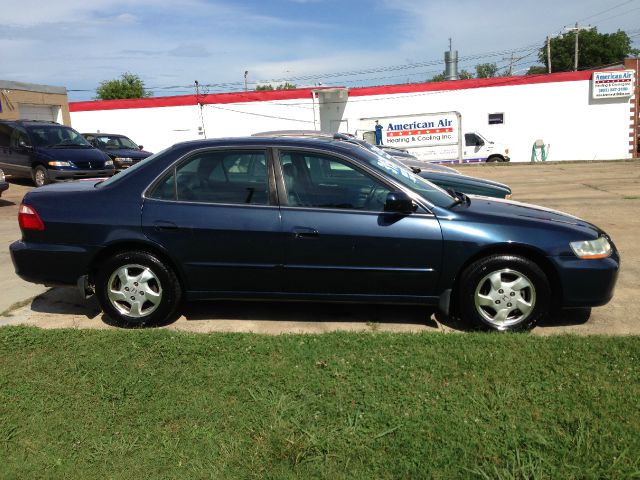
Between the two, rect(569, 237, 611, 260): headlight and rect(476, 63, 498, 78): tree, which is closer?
rect(569, 237, 611, 260): headlight

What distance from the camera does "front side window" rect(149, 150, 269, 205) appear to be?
459 centimetres

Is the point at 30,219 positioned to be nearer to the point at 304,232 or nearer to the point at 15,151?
the point at 304,232

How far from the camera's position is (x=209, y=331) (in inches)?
181

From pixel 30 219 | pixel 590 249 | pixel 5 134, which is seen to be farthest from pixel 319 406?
pixel 5 134

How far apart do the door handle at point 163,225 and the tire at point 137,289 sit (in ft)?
0.81

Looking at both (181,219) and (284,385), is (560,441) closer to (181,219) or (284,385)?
(284,385)

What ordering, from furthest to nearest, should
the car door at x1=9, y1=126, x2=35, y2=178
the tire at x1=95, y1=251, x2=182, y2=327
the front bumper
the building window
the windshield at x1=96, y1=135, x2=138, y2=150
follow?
the building window → the windshield at x1=96, y1=135, x2=138, y2=150 → the car door at x1=9, y1=126, x2=35, y2=178 → the front bumper → the tire at x1=95, y1=251, x2=182, y2=327

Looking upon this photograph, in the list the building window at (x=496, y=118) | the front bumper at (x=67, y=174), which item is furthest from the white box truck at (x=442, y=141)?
the front bumper at (x=67, y=174)

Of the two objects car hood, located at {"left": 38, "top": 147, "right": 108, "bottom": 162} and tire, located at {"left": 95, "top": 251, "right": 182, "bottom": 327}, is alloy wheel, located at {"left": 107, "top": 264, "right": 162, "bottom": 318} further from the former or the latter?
car hood, located at {"left": 38, "top": 147, "right": 108, "bottom": 162}

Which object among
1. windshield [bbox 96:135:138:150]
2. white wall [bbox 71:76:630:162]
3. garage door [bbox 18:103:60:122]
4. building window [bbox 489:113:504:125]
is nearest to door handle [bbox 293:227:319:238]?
windshield [bbox 96:135:138:150]

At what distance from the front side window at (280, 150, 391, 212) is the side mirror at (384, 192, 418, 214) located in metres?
0.11

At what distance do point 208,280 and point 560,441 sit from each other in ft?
9.41

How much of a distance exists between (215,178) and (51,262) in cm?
157

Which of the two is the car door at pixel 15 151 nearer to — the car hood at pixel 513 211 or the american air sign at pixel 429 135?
the car hood at pixel 513 211
